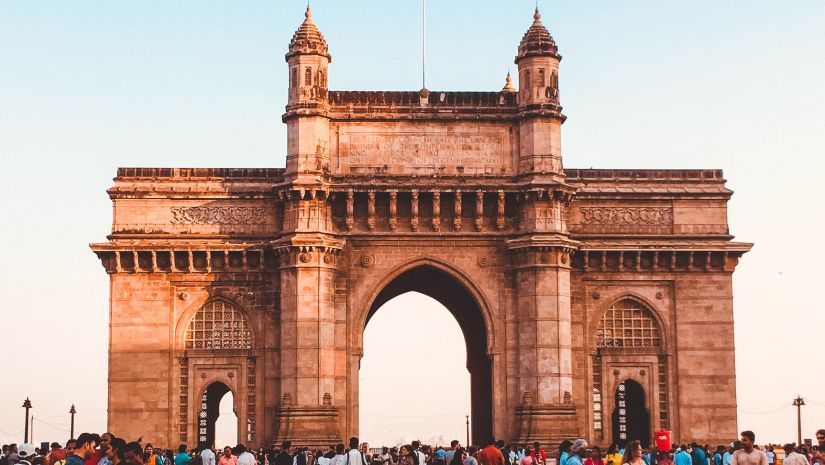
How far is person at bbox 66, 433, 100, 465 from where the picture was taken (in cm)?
1886

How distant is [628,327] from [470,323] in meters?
7.05

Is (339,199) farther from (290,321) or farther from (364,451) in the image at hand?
(364,451)

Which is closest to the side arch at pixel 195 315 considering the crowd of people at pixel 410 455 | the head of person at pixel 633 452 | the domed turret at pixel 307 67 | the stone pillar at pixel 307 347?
the stone pillar at pixel 307 347

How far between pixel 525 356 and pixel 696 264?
735cm

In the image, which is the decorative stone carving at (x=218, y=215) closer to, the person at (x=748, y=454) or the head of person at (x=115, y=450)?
the person at (x=748, y=454)

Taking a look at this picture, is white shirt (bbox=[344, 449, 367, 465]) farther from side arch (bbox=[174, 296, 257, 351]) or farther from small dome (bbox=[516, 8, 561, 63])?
small dome (bbox=[516, 8, 561, 63])

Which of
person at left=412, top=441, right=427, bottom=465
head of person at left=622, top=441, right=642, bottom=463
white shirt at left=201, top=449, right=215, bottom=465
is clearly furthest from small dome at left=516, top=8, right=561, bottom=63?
head of person at left=622, top=441, right=642, bottom=463

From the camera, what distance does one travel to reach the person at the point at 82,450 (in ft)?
61.9

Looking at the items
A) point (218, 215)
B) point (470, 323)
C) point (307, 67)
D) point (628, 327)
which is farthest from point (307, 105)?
point (628, 327)

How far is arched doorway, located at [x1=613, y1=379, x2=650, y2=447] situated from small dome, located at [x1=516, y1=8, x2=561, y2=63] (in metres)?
12.7

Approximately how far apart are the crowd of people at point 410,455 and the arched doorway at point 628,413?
422cm

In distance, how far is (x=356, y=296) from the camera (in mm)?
49594

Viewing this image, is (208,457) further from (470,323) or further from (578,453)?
(470,323)

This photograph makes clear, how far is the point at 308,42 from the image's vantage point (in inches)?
1978
